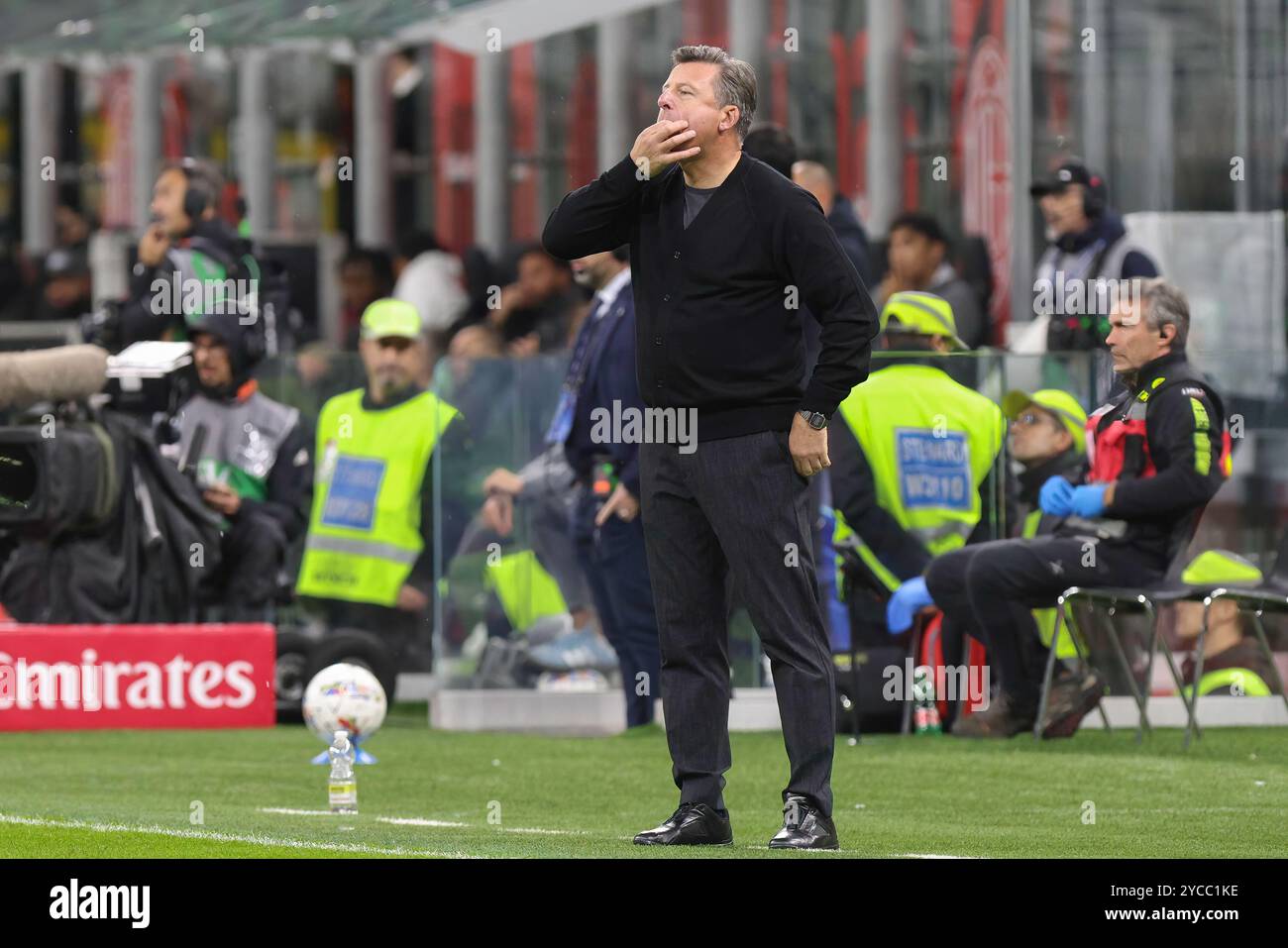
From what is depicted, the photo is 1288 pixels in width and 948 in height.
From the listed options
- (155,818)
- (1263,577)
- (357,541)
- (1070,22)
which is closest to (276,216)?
(1070,22)

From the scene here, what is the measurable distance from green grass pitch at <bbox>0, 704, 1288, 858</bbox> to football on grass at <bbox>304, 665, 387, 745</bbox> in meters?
0.26

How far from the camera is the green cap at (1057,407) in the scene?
14.1 meters

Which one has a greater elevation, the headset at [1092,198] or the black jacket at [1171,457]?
the headset at [1092,198]

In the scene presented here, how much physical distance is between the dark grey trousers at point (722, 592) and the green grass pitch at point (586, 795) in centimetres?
31

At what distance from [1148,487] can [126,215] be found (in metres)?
22.2

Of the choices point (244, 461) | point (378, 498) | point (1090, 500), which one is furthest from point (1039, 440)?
point (244, 461)

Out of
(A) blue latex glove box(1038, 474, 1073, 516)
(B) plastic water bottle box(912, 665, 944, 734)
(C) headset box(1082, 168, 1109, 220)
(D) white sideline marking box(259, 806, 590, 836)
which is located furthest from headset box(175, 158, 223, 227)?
(D) white sideline marking box(259, 806, 590, 836)

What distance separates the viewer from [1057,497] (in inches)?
522

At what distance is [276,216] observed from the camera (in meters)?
32.5

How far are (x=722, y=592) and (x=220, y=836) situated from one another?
5.26ft

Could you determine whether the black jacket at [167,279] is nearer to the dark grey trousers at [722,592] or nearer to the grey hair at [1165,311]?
the grey hair at [1165,311]

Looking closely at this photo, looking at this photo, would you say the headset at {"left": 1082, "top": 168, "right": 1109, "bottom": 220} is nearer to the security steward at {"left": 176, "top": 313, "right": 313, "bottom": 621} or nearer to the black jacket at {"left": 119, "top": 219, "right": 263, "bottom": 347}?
the security steward at {"left": 176, "top": 313, "right": 313, "bottom": 621}

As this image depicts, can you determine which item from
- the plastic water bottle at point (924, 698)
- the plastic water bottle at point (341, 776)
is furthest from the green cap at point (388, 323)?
the plastic water bottle at point (341, 776)

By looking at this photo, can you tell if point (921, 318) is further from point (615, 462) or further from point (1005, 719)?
point (1005, 719)
